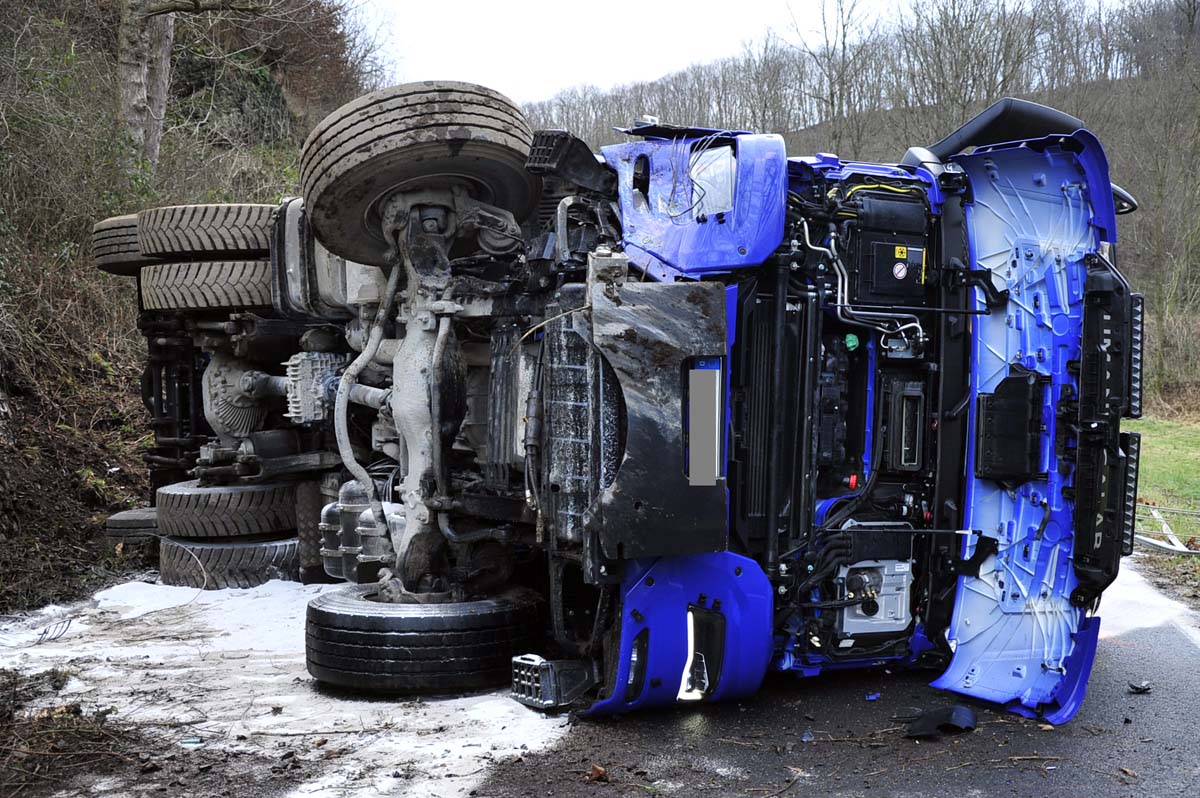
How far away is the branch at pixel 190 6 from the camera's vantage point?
13470 millimetres

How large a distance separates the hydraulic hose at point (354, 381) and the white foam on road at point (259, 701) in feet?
2.69

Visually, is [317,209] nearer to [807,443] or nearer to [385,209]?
[385,209]

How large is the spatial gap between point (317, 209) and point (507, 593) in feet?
6.36

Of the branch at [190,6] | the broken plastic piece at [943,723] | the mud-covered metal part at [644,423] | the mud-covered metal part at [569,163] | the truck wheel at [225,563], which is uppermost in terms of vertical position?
the branch at [190,6]

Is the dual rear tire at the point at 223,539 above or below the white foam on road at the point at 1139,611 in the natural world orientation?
above

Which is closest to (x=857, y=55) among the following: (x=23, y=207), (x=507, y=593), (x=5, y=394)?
(x=23, y=207)

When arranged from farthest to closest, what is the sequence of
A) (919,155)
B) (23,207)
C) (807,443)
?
(23,207), (919,155), (807,443)

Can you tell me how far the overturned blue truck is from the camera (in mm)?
4145

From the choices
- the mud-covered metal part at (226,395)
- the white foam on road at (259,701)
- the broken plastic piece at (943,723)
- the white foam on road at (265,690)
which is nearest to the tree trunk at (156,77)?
the mud-covered metal part at (226,395)

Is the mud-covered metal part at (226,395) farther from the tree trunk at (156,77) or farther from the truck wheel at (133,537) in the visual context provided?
the tree trunk at (156,77)

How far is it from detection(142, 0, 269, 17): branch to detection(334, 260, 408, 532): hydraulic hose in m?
9.75

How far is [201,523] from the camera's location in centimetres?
700

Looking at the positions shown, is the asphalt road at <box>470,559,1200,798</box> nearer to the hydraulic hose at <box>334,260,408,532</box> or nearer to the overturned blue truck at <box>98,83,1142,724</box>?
the overturned blue truck at <box>98,83,1142,724</box>

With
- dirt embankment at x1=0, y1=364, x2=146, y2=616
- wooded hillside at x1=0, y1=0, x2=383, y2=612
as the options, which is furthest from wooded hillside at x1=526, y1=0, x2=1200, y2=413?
dirt embankment at x1=0, y1=364, x2=146, y2=616
